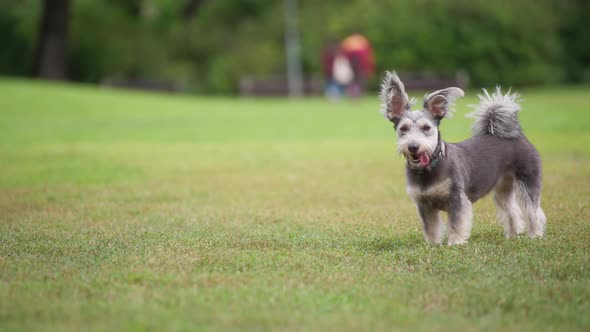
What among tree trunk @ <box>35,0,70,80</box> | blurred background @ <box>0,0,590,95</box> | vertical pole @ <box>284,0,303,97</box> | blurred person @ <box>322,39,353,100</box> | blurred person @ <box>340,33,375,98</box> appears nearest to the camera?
blurred person @ <box>340,33,375,98</box>

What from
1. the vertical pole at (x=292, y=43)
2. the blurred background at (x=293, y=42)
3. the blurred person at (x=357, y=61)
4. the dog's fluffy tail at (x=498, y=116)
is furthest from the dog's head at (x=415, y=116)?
the vertical pole at (x=292, y=43)

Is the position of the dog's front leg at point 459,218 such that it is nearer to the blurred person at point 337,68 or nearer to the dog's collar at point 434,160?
the dog's collar at point 434,160

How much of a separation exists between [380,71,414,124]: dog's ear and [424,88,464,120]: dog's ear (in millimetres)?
189

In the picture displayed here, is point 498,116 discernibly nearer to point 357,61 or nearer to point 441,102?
point 441,102

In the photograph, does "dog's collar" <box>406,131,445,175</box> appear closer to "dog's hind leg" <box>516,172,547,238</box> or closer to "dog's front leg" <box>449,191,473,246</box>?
"dog's front leg" <box>449,191,473,246</box>

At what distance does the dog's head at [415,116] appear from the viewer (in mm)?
7055

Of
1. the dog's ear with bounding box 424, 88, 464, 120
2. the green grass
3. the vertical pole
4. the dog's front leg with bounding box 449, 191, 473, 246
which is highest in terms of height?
the vertical pole

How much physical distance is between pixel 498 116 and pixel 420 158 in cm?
Result: 135

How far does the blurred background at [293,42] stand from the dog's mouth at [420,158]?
4148cm

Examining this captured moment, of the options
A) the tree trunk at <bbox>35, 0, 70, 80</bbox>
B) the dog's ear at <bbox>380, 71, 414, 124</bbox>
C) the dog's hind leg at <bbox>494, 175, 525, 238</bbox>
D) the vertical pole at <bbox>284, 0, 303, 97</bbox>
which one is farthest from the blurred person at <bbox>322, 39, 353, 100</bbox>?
the dog's ear at <bbox>380, 71, 414, 124</bbox>

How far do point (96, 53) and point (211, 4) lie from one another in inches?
365

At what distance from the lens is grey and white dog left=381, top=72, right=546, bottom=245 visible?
23.6 feet

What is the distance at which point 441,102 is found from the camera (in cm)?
744

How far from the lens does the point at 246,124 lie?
83.9 feet
